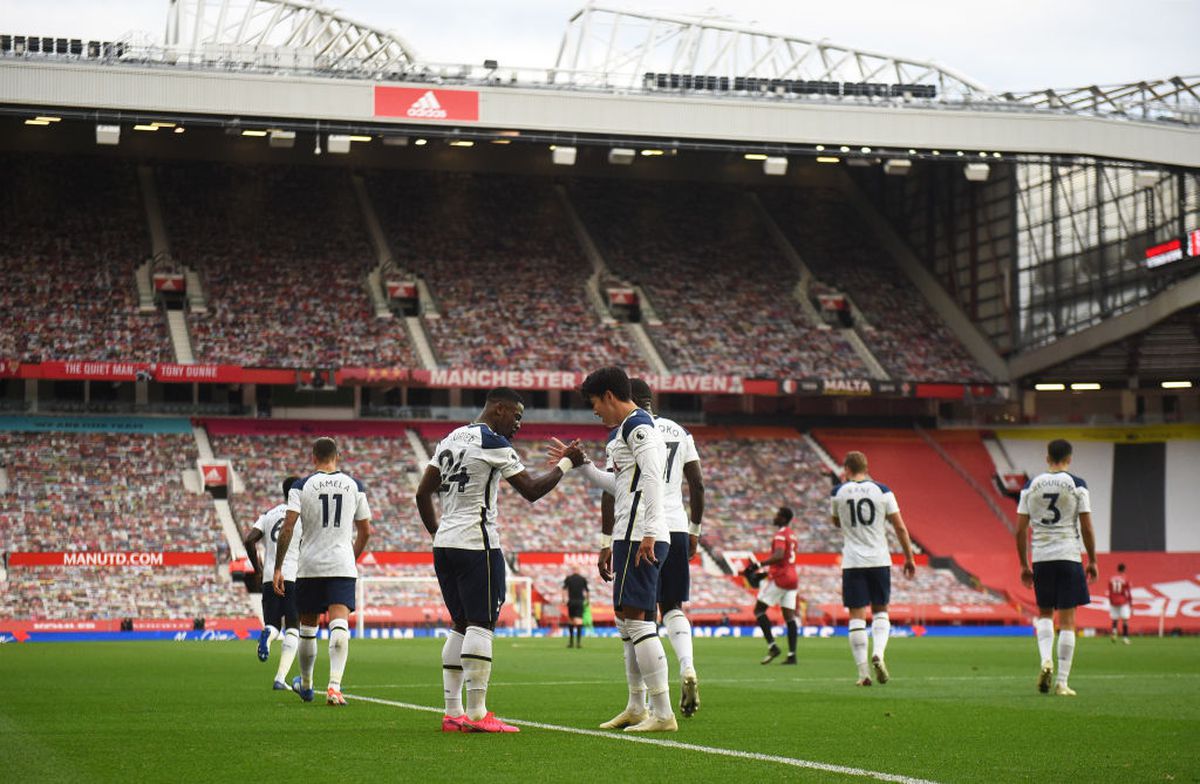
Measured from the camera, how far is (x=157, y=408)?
48094 mm

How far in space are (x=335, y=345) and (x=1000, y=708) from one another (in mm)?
38733

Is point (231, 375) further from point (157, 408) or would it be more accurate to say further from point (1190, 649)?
point (1190, 649)

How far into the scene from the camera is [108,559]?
40.1m

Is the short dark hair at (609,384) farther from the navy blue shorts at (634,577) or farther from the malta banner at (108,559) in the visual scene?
the malta banner at (108,559)

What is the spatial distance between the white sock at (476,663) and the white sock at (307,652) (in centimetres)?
343

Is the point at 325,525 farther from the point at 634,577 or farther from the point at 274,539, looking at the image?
the point at 634,577

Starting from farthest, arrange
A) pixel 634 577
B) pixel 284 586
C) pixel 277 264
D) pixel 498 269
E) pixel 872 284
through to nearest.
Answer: pixel 872 284
pixel 498 269
pixel 277 264
pixel 284 586
pixel 634 577

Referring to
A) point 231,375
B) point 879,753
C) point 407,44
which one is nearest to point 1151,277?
point 407,44

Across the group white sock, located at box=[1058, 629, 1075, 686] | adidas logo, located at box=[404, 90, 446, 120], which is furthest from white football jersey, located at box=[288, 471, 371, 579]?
adidas logo, located at box=[404, 90, 446, 120]

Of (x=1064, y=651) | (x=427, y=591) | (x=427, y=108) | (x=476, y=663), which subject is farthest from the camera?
(x=427, y=108)

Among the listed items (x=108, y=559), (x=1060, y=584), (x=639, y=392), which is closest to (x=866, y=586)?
(x=1060, y=584)

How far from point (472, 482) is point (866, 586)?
689 cm

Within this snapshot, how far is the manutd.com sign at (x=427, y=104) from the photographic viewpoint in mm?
43844

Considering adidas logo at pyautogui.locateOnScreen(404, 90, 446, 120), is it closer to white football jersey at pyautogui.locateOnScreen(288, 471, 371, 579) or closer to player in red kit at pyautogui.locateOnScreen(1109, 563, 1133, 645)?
player in red kit at pyautogui.locateOnScreen(1109, 563, 1133, 645)
